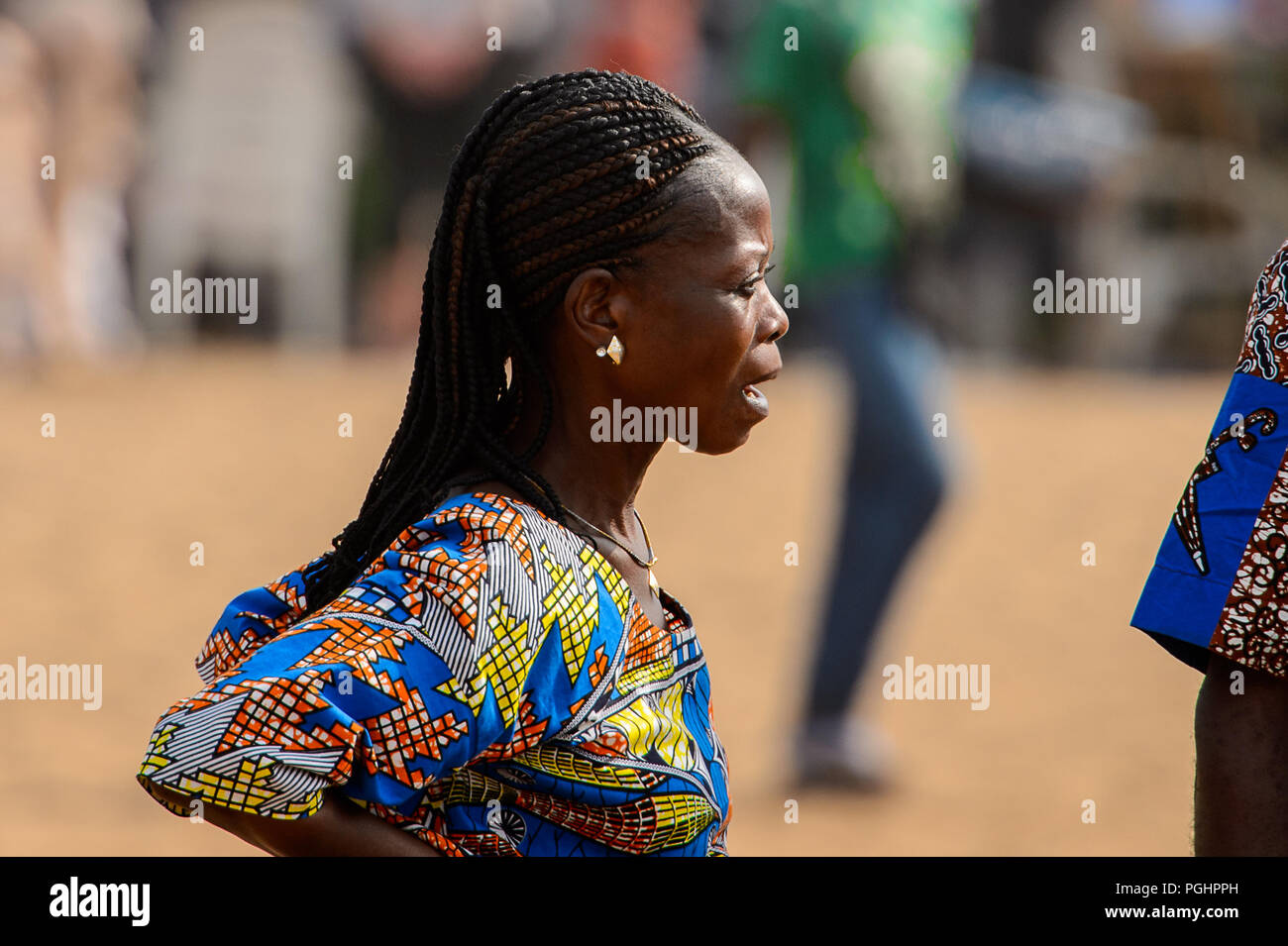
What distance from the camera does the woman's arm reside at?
65.8 inches

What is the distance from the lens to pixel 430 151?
16312 mm

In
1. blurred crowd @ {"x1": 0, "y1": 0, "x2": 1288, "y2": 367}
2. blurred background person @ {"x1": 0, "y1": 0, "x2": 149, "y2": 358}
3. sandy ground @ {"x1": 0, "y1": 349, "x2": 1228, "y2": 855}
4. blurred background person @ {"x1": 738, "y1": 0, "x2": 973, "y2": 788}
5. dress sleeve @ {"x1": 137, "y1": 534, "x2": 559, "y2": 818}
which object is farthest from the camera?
blurred crowd @ {"x1": 0, "y1": 0, "x2": 1288, "y2": 367}

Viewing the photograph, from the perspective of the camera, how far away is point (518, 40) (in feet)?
51.7

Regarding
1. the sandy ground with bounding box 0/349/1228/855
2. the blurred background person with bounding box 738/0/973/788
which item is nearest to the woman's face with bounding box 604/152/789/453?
the sandy ground with bounding box 0/349/1228/855

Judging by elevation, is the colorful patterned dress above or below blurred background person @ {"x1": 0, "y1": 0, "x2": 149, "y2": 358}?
below

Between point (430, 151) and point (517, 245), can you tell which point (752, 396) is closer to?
point (517, 245)

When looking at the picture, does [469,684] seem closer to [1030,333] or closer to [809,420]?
[809,420]

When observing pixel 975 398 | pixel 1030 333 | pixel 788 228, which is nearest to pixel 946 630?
pixel 788 228

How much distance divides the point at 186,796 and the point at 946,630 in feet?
22.2

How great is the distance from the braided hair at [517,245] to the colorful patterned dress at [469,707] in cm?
10

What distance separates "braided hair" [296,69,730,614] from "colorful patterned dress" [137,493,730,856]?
10 centimetres

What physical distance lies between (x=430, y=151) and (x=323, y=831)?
49.5ft

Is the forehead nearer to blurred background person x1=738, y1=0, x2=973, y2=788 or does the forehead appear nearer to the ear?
the ear

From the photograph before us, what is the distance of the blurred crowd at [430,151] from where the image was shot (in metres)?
14.8
